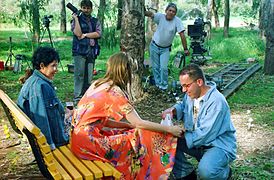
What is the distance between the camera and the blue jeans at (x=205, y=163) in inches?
144

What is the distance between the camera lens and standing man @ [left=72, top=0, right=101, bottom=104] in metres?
7.56

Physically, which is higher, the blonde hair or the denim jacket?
the blonde hair

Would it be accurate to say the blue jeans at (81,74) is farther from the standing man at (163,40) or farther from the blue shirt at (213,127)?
the blue shirt at (213,127)

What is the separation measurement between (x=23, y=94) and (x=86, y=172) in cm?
114

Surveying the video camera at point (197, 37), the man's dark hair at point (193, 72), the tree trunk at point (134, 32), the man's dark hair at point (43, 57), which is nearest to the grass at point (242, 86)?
the video camera at point (197, 37)

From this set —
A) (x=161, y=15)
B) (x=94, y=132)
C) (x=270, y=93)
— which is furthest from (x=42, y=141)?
(x=270, y=93)

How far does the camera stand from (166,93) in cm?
835

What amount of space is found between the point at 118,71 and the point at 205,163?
3.57 feet

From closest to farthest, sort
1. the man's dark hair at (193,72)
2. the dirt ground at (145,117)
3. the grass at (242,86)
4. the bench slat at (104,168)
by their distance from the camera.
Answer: the bench slat at (104,168)
the man's dark hair at (193,72)
the dirt ground at (145,117)
the grass at (242,86)

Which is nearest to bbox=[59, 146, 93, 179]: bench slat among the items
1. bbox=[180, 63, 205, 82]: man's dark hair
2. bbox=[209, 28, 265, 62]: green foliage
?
bbox=[180, 63, 205, 82]: man's dark hair

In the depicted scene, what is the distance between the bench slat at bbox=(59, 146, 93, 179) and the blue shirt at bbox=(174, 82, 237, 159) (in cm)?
98

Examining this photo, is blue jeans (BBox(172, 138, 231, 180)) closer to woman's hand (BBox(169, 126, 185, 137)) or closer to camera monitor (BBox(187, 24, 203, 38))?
woman's hand (BBox(169, 126, 185, 137))

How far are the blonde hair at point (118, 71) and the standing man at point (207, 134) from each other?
1.77ft

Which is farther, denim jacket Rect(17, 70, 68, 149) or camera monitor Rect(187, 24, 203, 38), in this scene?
camera monitor Rect(187, 24, 203, 38)
